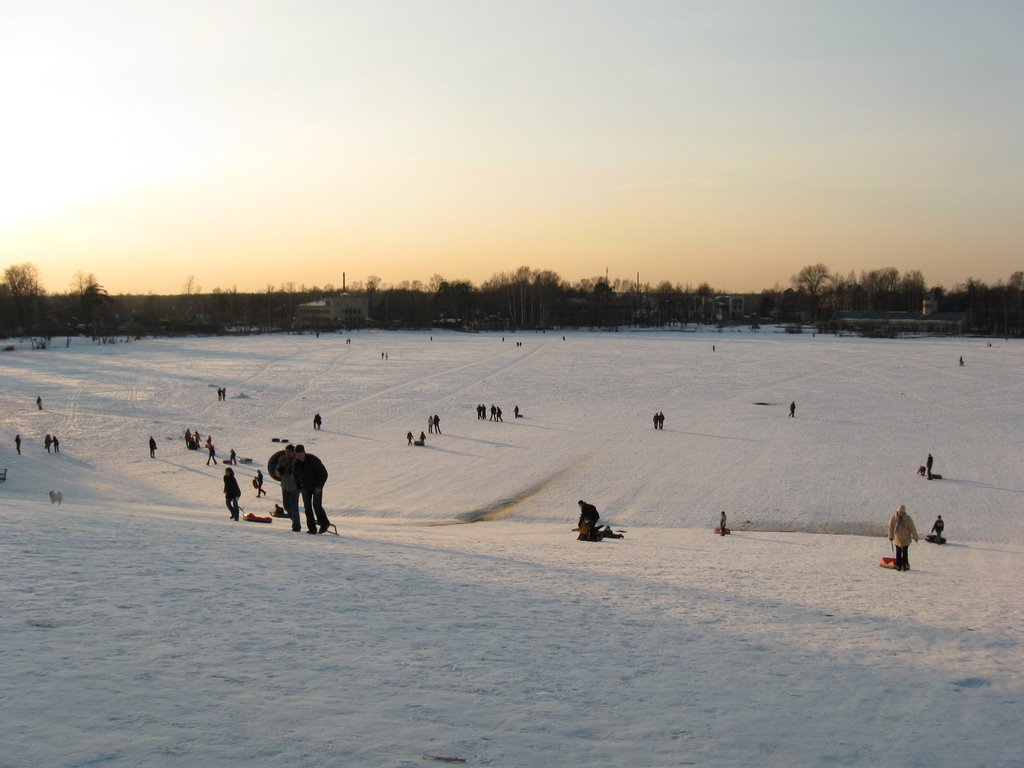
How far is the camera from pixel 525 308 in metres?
150

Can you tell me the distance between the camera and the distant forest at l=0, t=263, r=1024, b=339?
119m

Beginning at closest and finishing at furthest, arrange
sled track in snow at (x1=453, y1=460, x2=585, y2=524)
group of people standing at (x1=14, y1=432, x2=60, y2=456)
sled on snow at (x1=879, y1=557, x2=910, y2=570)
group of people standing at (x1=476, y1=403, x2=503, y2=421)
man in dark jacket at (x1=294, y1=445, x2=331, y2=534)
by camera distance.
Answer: man in dark jacket at (x1=294, y1=445, x2=331, y2=534) < sled on snow at (x1=879, y1=557, x2=910, y2=570) < sled track in snow at (x1=453, y1=460, x2=585, y2=524) < group of people standing at (x1=14, y1=432, x2=60, y2=456) < group of people standing at (x1=476, y1=403, x2=503, y2=421)

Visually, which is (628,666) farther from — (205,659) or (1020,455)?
(1020,455)

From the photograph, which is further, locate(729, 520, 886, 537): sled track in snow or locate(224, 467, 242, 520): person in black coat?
locate(729, 520, 886, 537): sled track in snow

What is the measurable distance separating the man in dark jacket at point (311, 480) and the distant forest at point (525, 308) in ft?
318

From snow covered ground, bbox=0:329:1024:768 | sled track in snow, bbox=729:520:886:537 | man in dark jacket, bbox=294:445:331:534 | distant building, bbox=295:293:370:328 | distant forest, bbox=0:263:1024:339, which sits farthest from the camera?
distant building, bbox=295:293:370:328

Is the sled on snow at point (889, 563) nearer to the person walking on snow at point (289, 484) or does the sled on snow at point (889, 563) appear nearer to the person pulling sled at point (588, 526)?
the person pulling sled at point (588, 526)

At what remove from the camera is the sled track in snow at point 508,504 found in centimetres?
2180

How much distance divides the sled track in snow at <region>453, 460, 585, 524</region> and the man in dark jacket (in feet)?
29.1

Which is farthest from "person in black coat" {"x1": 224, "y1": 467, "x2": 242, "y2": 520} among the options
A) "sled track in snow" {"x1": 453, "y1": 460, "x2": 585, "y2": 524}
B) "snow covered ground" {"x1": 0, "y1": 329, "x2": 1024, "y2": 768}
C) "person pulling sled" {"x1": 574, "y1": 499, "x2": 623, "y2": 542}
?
"sled track in snow" {"x1": 453, "y1": 460, "x2": 585, "y2": 524}

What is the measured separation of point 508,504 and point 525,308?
127968 millimetres

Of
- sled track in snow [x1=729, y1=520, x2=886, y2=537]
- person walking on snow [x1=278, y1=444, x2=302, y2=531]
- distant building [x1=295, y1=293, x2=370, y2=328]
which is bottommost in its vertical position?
sled track in snow [x1=729, y1=520, x2=886, y2=537]

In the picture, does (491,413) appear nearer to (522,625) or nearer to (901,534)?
(901,534)

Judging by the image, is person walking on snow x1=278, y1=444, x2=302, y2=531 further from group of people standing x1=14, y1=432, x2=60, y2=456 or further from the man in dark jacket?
group of people standing x1=14, y1=432, x2=60, y2=456
